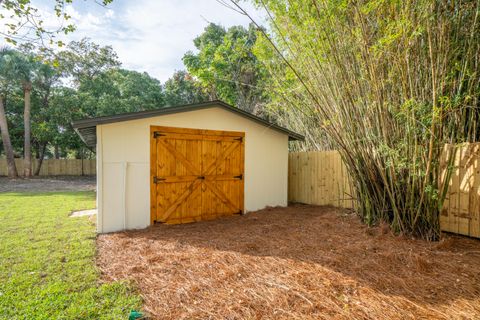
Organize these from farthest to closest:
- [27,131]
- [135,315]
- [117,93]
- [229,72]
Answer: [117,93], [27,131], [229,72], [135,315]

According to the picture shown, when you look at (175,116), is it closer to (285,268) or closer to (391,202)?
(285,268)

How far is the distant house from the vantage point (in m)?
4.49

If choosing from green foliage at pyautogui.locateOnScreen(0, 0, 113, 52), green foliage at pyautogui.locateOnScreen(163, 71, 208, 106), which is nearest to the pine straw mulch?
green foliage at pyautogui.locateOnScreen(0, 0, 113, 52)

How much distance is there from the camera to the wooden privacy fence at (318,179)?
20.7 ft

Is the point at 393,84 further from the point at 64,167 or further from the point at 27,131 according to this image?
the point at 64,167

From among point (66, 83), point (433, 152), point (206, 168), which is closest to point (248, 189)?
point (206, 168)

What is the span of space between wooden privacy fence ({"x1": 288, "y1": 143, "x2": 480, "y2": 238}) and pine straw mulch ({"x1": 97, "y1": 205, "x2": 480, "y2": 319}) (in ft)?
1.18

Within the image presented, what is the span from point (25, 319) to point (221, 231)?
2.86 m

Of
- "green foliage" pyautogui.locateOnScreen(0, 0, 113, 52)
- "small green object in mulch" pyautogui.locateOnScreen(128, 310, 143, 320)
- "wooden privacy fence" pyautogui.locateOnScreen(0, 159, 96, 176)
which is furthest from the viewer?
"wooden privacy fence" pyautogui.locateOnScreen(0, 159, 96, 176)

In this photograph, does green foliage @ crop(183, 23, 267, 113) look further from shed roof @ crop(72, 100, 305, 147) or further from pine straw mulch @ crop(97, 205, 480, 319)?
pine straw mulch @ crop(97, 205, 480, 319)

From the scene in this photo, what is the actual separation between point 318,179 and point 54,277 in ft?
19.0

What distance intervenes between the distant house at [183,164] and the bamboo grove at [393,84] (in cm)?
222

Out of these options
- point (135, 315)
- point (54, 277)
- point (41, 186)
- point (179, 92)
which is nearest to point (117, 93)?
point (179, 92)

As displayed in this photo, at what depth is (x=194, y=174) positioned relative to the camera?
5.29 m
